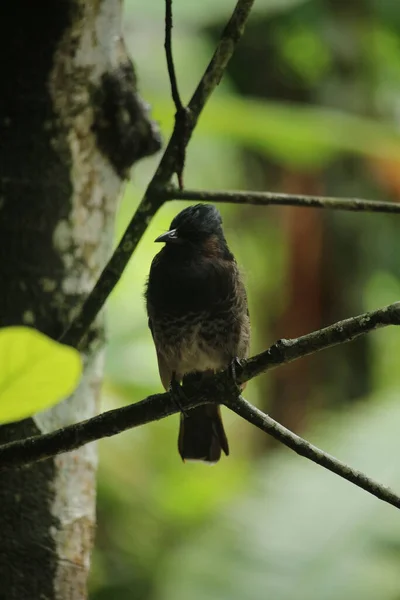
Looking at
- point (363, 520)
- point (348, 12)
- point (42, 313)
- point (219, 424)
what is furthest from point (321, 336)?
point (348, 12)

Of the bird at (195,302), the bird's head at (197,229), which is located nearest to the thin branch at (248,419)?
the bird at (195,302)

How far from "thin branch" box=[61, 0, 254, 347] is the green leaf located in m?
1.09

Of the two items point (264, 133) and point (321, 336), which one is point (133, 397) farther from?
point (321, 336)

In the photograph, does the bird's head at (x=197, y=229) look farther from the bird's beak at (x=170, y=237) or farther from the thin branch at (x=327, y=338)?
the thin branch at (x=327, y=338)

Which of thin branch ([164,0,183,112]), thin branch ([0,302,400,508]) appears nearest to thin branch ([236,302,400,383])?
thin branch ([0,302,400,508])

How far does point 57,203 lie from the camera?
200cm

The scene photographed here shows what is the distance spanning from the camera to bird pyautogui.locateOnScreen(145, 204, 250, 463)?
95.8 inches

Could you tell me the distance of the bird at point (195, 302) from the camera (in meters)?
2.43

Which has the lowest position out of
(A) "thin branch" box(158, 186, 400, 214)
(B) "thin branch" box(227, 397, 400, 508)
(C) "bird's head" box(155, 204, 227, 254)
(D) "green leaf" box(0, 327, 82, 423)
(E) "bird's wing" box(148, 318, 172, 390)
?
(D) "green leaf" box(0, 327, 82, 423)

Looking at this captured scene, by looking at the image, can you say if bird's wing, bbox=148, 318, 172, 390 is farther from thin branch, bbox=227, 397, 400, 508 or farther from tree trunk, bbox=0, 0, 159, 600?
thin branch, bbox=227, 397, 400, 508

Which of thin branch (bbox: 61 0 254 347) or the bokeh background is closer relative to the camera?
thin branch (bbox: 61 0 254 347)

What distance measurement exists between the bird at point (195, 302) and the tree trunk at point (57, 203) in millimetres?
395

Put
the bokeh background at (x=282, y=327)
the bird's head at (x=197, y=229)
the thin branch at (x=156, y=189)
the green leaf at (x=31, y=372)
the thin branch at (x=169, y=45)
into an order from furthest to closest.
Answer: the bokeh background at (x=282, y=327) → the bird's head at (x=197, y=229) → the thin branch at (x=156, y=189) → the thin branch at (x=169, y=45) → the green leaf at (x=31, y=372)

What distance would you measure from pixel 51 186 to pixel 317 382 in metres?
2.83
